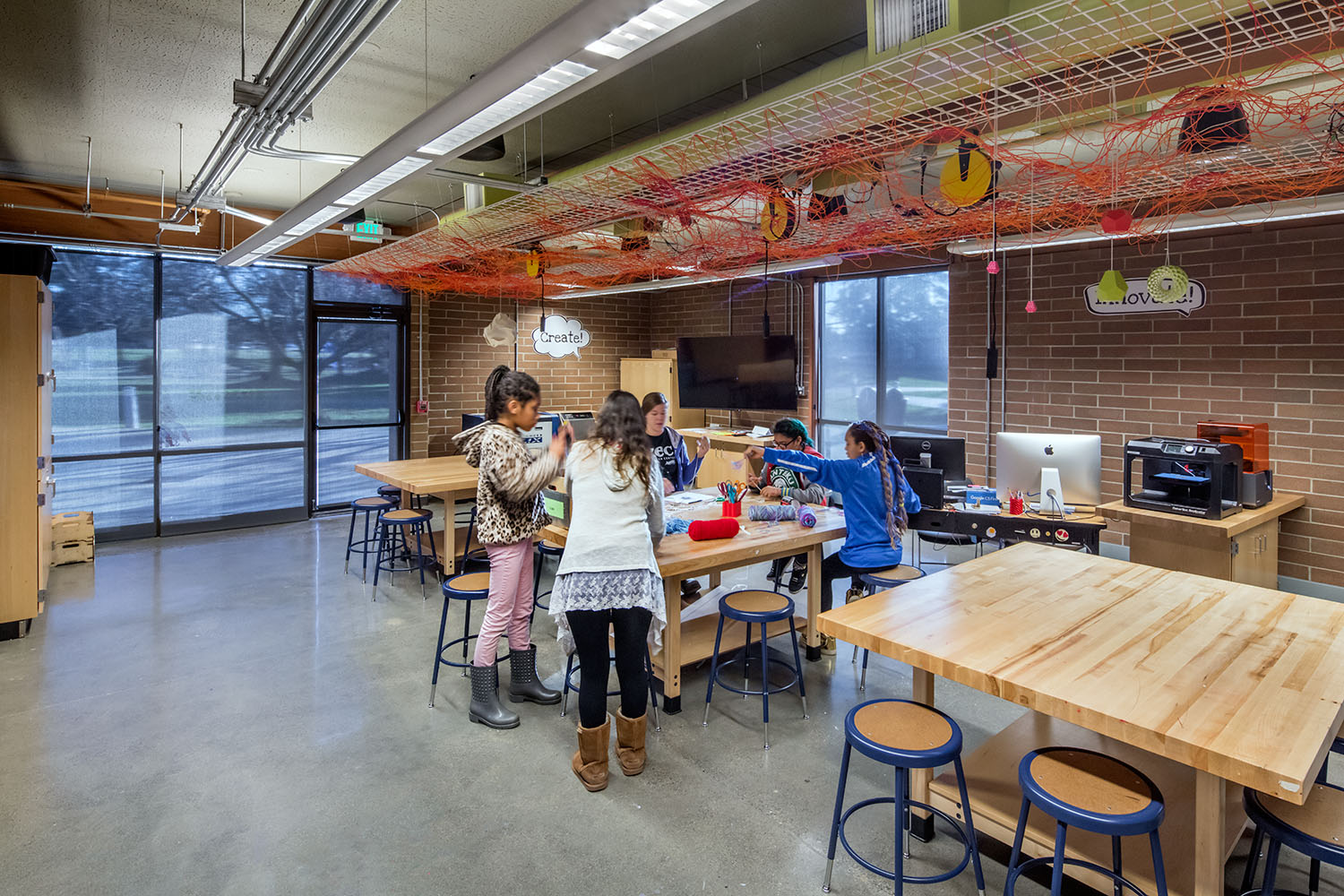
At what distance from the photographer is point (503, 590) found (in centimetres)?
322

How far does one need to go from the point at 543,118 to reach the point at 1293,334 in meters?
5.20

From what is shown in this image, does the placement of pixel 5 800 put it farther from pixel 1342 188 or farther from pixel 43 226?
pixel 1342 188

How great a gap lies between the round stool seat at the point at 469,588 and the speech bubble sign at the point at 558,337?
16.2 ft

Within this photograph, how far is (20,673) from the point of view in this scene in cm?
381

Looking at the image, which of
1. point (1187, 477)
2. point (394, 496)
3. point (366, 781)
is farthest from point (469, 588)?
point (1187, 477)

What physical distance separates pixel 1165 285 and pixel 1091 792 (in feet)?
13.5

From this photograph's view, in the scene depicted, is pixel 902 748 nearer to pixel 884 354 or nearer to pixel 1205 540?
pixel 1205 540

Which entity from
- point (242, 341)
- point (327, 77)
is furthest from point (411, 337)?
point (327, 77)

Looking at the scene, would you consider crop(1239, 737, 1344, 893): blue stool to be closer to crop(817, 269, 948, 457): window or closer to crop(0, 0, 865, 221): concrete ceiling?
crop(0, 0, 865, 221): concrete ceiling

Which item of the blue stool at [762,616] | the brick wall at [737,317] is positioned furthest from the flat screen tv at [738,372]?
the blue stool at [762,616]

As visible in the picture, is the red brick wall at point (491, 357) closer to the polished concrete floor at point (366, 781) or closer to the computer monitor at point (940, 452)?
the polished concrete floor at point (366, 781)

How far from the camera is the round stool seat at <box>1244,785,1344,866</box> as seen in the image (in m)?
1.62

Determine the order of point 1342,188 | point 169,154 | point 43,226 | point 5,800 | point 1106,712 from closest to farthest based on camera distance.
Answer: point 1106,712 → point 5,800 → point 1342,188 → point 169,154 → point 43,226

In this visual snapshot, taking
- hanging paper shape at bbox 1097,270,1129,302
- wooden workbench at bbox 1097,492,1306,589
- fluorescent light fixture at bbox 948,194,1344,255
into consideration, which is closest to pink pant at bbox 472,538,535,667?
fluorescent light fixture at bbox 948,194,1344,255
